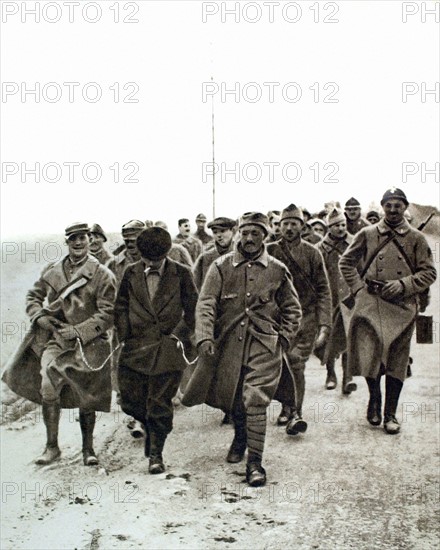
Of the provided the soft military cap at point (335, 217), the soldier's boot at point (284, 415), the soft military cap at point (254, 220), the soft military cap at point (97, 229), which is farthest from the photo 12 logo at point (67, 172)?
the soldier's boot at point (284, 415)

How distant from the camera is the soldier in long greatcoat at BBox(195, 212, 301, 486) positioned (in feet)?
14.8

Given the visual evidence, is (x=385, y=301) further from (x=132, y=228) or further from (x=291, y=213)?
(x=132, y=228)

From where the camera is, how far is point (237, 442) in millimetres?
4754

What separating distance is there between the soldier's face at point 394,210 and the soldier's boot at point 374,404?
41.7 inches

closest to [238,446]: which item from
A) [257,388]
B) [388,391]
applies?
[257,388]

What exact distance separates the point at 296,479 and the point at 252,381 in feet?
2.31

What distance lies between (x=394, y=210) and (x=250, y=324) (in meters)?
1.15

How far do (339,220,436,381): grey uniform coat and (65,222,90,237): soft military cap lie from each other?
1640 millimetres

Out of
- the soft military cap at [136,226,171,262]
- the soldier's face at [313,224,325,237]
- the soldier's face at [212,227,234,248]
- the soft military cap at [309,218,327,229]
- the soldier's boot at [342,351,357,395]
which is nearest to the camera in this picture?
the soft military cap at [136,226,171,262]

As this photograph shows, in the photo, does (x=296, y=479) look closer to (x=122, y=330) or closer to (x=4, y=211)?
(x=122, y=330)

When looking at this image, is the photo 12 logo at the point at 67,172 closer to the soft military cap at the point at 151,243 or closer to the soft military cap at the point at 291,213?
the soft military cap at the point at 151,243

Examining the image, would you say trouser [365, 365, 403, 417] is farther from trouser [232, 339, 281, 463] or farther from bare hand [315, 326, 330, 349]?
trouser [232, 339, 281, 463]

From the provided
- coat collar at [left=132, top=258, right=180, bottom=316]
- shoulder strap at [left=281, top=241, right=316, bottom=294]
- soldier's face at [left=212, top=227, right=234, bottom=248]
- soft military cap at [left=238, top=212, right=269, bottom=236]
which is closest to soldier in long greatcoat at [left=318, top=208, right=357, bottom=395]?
shoulder strap at [left=281, top=241, right=316, bottom=294]

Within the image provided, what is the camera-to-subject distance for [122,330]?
4.62 metres
